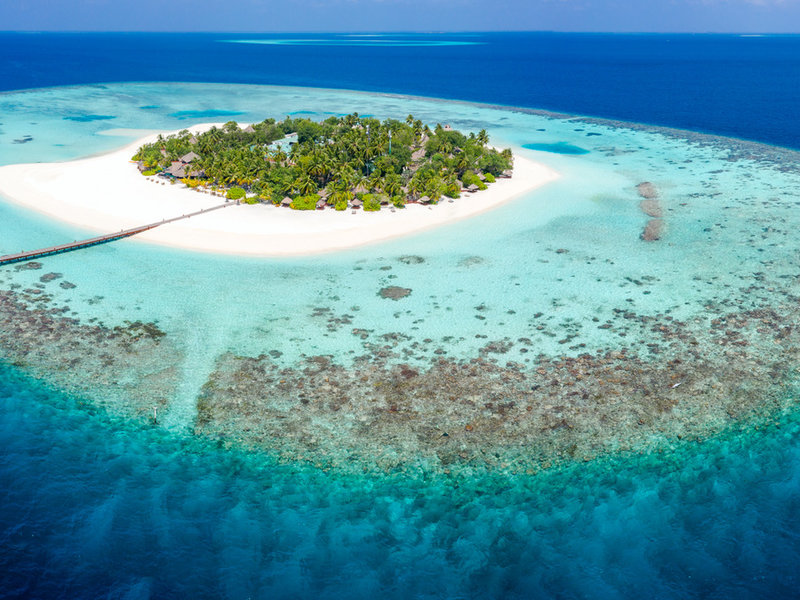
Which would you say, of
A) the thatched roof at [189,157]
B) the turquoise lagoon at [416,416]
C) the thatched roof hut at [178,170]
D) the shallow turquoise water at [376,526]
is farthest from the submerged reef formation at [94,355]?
the thatched roof at [189,157]

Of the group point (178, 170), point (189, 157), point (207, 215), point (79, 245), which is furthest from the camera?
point (189, 157)

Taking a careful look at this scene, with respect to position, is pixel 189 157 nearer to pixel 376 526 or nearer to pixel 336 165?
pixel 336 165

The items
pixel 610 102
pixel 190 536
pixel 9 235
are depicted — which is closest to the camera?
pixel 190 536

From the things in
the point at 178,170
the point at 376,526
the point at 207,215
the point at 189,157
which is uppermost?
the point at 189,157

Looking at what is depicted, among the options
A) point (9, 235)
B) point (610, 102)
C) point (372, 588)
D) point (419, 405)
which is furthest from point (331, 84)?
point (372, 588)

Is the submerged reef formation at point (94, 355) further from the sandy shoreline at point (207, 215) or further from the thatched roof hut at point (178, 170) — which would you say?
the thatched roof hut at point (178, 170)

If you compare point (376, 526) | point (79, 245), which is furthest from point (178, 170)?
point (376, 526)

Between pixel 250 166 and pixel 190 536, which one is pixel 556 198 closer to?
pixel 250 166
